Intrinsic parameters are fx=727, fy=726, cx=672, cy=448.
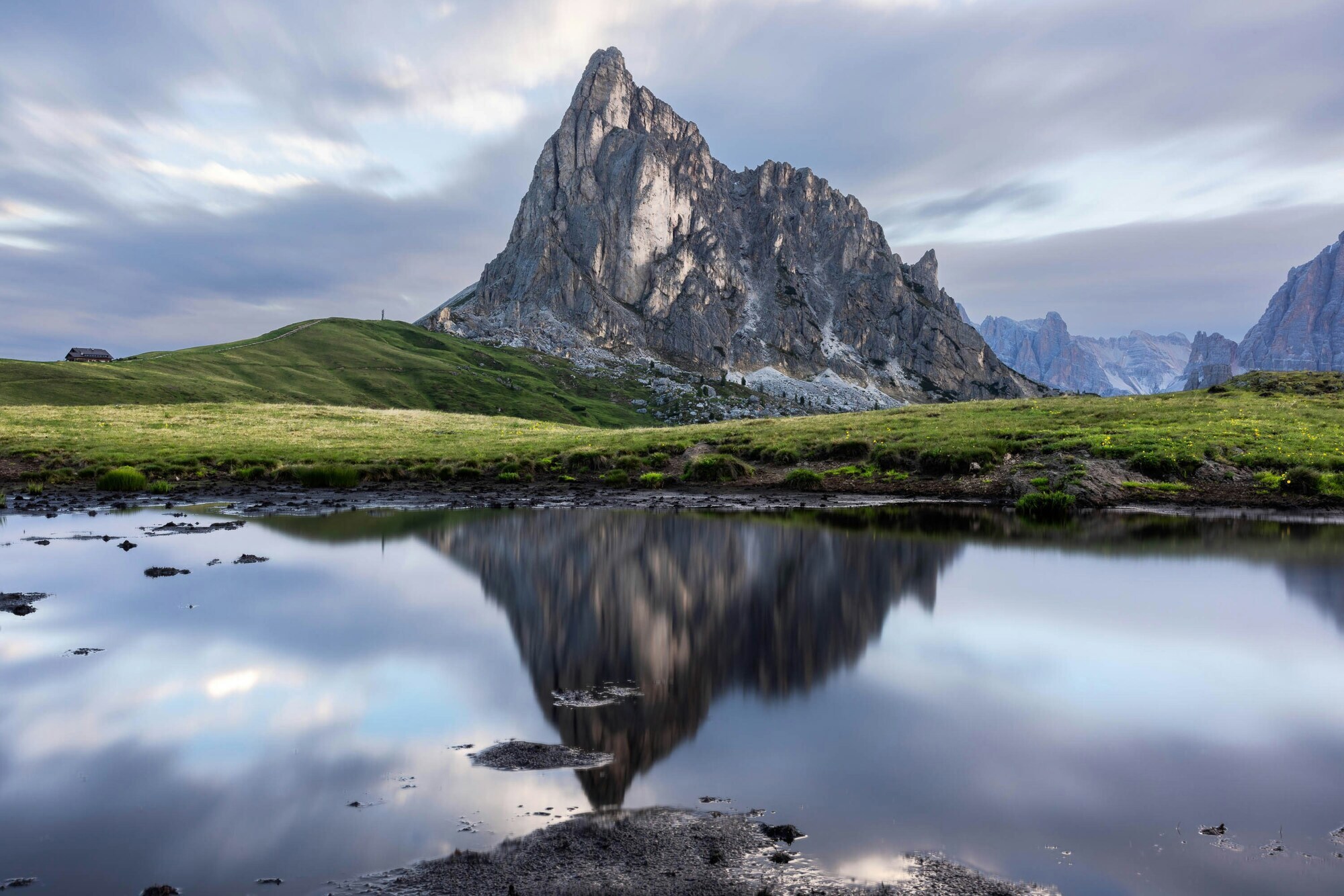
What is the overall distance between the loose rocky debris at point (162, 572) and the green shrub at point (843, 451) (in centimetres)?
3273

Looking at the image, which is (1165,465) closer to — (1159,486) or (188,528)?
(1159,486)

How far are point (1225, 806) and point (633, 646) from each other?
849cm

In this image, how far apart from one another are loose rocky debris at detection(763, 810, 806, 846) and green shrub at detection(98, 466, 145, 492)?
41.4 metres

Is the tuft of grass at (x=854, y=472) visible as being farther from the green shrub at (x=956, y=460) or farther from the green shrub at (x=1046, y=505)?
the green shrub at (x=1046, y=505)

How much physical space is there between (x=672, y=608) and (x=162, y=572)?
45.0 feet

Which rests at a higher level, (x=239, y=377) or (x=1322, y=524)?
(x=239, y=377)

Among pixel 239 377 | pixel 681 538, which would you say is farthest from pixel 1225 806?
pixel 239 377

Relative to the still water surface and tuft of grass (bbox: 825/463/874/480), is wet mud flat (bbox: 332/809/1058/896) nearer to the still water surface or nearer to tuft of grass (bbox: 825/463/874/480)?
the still water surface

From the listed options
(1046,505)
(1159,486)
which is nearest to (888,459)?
(1046,505)

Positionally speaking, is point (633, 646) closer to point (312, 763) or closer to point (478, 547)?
point (312, 763)

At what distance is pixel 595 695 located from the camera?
1073 centimetres

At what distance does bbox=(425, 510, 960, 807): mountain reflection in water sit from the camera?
396 inches

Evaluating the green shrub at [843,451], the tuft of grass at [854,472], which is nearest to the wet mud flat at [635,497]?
the tuft of grass at [854,472]

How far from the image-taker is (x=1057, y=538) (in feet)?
81.9
